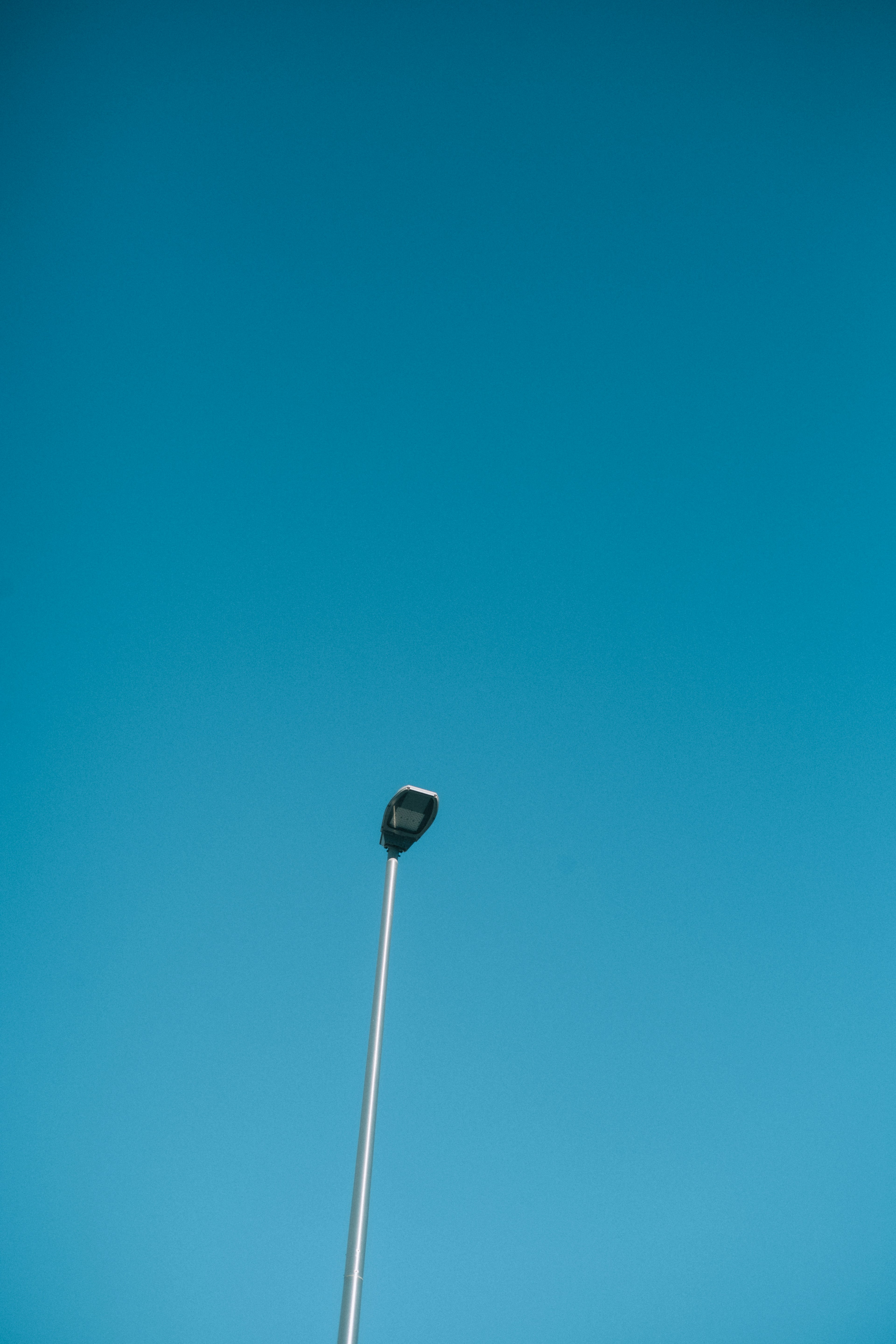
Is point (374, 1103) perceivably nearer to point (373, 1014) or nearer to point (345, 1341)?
point (373, 1014)

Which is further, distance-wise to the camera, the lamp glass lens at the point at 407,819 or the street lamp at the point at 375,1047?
the lamp glass lens at the point at 407,819

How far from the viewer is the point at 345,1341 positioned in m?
4.25

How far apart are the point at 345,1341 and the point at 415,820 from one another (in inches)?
121

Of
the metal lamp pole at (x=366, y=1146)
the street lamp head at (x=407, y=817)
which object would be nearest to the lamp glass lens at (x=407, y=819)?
the street lamp head at (x=407, y=817)

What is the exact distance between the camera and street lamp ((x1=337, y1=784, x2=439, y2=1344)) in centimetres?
438

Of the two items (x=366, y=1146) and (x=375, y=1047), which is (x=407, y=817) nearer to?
(x=375, y=1047)

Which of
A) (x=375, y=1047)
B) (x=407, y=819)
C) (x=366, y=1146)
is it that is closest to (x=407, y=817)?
(x=407, y=819)

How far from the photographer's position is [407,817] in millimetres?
6223

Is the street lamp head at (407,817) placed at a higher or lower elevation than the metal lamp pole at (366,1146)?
higher

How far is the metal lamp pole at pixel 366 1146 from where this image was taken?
4344 mm

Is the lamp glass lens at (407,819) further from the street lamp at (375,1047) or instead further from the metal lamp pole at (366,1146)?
the metal lamp pole at (366,1146)

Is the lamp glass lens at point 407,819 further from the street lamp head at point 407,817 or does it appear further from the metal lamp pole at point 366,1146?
the metal lamp pole at point 366,1146

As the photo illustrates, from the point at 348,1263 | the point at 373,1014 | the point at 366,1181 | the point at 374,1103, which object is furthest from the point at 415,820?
the point at 348,1263

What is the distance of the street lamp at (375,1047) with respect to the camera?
14.4 ft
